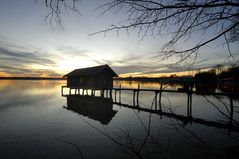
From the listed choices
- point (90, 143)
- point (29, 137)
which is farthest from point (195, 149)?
point (29, 137)

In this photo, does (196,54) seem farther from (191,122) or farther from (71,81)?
(71,81)

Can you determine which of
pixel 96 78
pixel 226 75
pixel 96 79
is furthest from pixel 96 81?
pixel 226 75

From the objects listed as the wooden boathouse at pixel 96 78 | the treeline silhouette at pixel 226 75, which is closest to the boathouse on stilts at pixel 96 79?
the wooden boathouse at pixel 96 78

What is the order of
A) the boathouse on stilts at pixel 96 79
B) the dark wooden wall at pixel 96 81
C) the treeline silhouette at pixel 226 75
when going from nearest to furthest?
the treeline silhouette at pixel 226 75
the boathouse on stilts at pixel 96 79
the dark wooden wall at pixel 96 81

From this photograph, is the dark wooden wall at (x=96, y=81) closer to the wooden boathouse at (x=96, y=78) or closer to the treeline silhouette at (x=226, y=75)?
the wooden boathouse at (x=96, y=78)

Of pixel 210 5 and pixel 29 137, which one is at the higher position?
pixel 210 5

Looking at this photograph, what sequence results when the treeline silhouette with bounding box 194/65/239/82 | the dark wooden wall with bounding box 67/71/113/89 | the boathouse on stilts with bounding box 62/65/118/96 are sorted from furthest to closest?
the dark wooden wall with bounding box 67/71/113/89
the boathouse on stilts with bounding box 62/65/118/96
the treeline silhouette with bounding box 194/65/239/82

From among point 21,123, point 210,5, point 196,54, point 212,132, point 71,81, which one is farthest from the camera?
point 71,81

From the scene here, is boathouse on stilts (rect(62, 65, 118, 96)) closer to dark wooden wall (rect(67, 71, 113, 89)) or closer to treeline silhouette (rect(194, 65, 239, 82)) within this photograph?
dark wooden wall (rect(67, 71, 113, 89))

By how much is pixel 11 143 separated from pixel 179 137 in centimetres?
1055

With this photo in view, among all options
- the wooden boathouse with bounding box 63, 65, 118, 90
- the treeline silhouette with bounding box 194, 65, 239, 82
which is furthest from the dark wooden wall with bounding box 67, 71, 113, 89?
the treeline silhouette with bounding box 194, 65, 239, 82

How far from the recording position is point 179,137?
10555 millimetres

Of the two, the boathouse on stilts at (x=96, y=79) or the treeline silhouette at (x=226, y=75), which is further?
the boathouse on stilts at (x=96, y=79)

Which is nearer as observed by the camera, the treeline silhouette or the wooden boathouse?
the treeline silhouette
